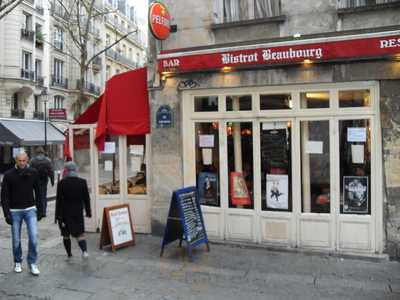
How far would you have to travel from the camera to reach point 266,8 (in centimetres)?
782

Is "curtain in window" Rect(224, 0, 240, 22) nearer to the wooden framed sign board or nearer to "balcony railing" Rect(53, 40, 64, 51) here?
the wooden framed sign board

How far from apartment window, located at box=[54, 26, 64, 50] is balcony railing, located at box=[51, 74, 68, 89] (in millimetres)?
2806

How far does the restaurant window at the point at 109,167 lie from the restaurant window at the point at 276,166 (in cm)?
330

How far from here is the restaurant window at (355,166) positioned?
7.04 metres

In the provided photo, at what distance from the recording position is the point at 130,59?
183 ft

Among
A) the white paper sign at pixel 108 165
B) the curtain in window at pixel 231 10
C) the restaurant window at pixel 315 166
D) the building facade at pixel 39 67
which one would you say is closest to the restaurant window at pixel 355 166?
the restaurant window at pixel 315 166

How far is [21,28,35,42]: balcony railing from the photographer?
32.4 m

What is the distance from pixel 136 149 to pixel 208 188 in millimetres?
1888

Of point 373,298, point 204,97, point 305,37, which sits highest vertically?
point 305,37

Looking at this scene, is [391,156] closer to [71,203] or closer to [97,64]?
[71,203]

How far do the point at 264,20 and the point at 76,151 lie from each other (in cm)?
504

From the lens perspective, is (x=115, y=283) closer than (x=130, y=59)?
Yes

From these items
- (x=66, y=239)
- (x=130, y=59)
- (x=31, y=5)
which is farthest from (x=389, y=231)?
(x=130, y=59)

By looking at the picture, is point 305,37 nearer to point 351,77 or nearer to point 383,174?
point 351,77
